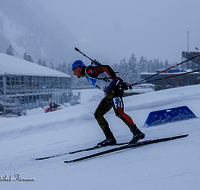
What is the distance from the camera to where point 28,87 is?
1085 inches

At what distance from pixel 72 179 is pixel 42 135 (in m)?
4.51

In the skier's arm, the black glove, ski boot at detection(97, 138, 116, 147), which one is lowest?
ski boot at detection(97, 138, 116, 147)

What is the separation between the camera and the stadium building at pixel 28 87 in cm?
2412

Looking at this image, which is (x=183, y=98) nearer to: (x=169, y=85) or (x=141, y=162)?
(x=141, y=162)

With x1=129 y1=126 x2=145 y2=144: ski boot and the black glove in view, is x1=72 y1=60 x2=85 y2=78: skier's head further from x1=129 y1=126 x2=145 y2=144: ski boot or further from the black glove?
x1=129 y1=126 x2=145 y2=144: ski boot

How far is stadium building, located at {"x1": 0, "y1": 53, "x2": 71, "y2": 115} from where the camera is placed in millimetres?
24125

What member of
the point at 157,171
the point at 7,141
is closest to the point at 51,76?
the point at 7,141

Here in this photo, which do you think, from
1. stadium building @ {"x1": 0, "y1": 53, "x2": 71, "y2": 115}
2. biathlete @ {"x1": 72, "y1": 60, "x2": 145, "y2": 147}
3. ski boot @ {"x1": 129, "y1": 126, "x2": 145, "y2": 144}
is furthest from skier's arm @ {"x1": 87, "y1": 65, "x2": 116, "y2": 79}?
stadium building @ {"x1": 0, "y1": 53, "x2": 71, "y2": 115}

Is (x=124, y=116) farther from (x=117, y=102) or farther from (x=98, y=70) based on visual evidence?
(x=98, y=70)

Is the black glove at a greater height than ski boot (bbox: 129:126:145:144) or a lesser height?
greater

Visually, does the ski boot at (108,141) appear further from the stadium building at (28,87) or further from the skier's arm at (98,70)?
the stadium building at (28,87)

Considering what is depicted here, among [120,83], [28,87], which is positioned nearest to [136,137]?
[120,83]

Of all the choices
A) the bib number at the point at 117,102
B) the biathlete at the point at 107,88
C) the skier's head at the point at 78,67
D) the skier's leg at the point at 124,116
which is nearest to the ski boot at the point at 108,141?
the biathlete at the point at 107,88

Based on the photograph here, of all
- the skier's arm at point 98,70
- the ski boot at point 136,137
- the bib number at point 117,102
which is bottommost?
the ski boot at point 136,137
